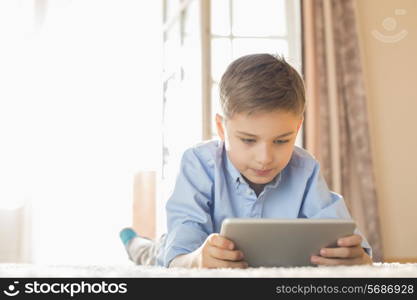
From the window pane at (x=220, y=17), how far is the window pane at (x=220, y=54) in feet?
0.17

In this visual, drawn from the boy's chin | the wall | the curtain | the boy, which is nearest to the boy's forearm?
the boy

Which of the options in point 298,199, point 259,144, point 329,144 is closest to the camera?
point 259,144

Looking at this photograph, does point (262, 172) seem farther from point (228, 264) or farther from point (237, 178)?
point (228, 264)

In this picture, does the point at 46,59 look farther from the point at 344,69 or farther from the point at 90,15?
the point at 344,69

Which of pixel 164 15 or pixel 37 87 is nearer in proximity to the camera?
pixel 164 15

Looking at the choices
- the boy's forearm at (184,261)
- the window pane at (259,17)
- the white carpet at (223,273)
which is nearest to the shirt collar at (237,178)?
the boy's forearm at (184,261)

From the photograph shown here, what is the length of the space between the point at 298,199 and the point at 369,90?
2133 mm

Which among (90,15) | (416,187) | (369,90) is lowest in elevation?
(416,187)

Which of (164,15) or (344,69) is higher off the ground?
(164,15)

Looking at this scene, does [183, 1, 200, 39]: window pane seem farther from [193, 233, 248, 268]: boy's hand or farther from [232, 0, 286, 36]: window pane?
[193, 233, 248, 268]: boy's hand

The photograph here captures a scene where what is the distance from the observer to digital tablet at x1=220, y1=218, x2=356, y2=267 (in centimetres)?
82

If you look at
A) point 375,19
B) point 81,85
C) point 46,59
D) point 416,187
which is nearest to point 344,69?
point 375,19

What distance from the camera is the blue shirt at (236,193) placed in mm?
1202

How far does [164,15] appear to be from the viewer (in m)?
3.19
